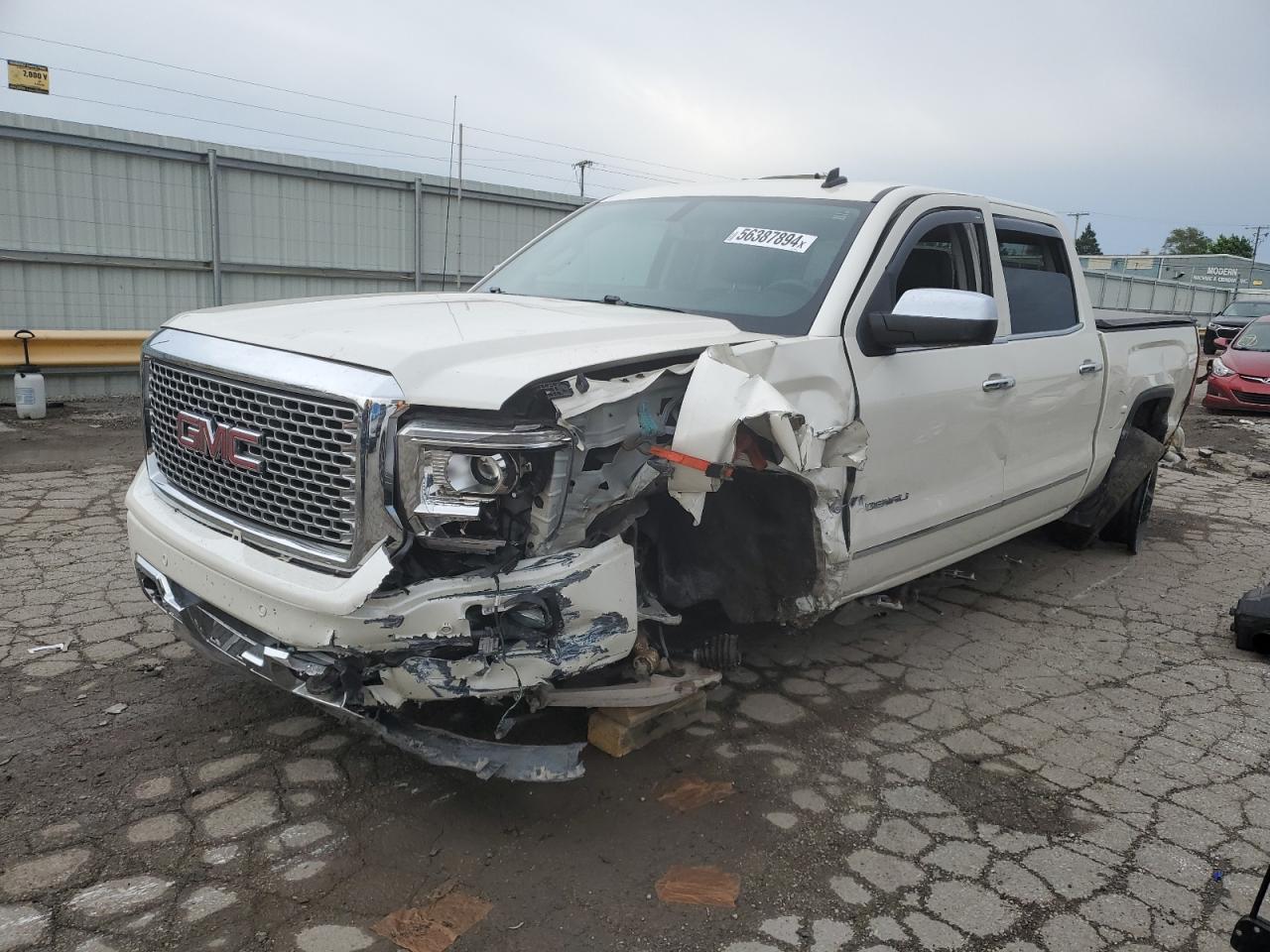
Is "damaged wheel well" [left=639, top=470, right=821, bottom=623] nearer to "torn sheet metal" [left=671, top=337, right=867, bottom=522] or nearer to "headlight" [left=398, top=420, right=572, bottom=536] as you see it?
"torn sheet metal" [left=671, top=337, right=867, bottom=522]

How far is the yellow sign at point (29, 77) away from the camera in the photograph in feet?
29.4

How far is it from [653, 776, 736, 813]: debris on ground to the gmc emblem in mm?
1598

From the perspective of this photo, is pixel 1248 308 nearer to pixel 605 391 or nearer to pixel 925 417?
pixel 925 417

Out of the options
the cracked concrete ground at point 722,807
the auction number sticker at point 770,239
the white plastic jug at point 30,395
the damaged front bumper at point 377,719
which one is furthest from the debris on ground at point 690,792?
the white plastic jug at point 30,395

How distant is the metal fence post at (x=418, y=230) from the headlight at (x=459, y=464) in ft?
32.4

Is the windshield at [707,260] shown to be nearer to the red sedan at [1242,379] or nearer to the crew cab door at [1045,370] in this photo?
the crew cab door at [1045,370]

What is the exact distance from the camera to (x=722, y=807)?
299cm

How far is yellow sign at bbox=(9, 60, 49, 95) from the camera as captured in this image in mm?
8969

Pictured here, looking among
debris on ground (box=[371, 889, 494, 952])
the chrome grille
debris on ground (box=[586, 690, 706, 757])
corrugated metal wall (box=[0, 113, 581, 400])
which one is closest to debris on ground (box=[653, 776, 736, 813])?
debris on ground (box=[586, 690, 706, 757])

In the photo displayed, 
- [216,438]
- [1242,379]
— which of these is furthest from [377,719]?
[1242,379]

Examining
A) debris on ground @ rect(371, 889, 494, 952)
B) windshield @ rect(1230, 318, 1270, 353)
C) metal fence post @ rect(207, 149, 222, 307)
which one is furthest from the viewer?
windshield @ rect(1230, 318, 1270, 353)

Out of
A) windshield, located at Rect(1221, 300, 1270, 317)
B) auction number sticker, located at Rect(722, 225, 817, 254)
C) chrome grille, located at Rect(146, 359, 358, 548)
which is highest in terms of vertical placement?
auction number sticker, located at Rect(722, 225, 817, 254)

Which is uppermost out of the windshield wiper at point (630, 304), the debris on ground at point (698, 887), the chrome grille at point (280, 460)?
the windshield wiper at point (630, 304)

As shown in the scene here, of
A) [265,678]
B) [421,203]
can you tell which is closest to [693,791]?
[265,678]
